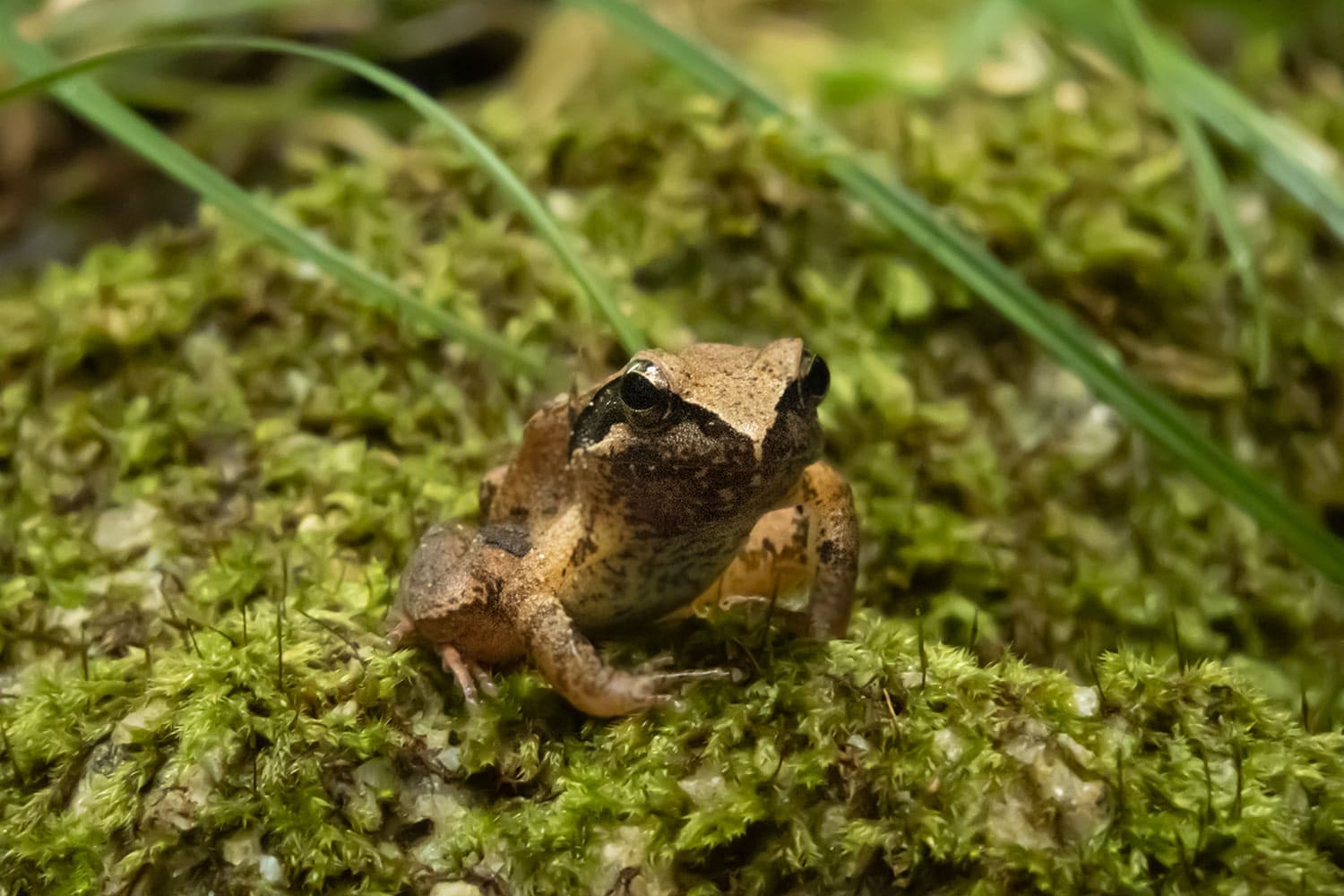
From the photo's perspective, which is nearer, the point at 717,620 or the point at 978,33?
the point at 717,620

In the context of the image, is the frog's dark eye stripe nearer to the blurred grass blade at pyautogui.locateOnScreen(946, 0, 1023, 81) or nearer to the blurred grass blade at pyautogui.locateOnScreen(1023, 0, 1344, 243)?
the blurred grass blade at pyautogui.locateOnScreen(1023, 0, 1344, 243)

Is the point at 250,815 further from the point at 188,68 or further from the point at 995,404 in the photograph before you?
the point at 188,68

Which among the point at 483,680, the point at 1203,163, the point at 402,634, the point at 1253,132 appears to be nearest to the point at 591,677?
the point at 483,680

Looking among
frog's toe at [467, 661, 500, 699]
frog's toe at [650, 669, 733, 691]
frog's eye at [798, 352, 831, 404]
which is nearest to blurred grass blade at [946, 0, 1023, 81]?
frog's eye at [798, 352, 831, 404]

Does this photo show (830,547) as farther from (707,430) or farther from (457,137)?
(457,137)

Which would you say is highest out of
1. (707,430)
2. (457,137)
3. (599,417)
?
(457,137)

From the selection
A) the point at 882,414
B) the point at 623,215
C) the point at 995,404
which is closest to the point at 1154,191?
the point at 995,404

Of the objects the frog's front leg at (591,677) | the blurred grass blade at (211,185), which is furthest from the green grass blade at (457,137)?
the frog's front leg at (591,677)
